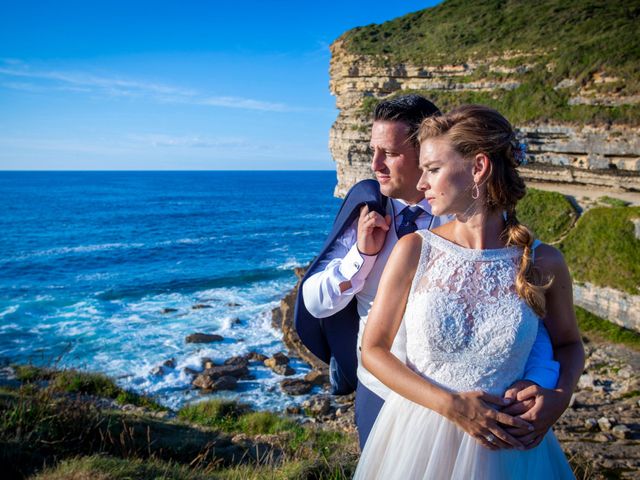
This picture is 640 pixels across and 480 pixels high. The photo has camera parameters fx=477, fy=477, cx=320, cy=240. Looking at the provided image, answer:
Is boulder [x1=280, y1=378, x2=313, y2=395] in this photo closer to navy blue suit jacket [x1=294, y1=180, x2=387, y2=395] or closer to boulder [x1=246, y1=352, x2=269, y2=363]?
boulder [x1=246, y1=352, x2=269, y2=363]

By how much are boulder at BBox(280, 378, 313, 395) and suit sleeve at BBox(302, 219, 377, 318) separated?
1369 centimetres

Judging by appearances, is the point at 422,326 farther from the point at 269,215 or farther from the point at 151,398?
the point at 269,215

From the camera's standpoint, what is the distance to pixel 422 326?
217 centimetres

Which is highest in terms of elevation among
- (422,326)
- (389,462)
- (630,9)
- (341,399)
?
(630,9)

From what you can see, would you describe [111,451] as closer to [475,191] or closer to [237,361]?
[475,191]

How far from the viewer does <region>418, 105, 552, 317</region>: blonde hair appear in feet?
7.03

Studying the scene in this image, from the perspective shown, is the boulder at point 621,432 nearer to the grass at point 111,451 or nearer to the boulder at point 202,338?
the grass at point 111,451

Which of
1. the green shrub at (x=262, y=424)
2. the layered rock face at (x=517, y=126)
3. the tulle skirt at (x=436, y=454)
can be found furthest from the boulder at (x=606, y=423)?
the layered rock face at (x=517, y=126)

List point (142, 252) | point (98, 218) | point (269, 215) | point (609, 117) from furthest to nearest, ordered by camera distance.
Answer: point (269, 215), point (98, 218), point (142, 252), point (609, 117)

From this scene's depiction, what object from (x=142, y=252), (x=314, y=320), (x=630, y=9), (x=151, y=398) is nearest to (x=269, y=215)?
(x=142, y=252)

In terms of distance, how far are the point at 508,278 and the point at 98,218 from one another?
70.0 metres

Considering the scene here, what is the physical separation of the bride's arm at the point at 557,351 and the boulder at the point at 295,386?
14.2 metres

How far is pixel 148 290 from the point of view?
30.7 meters

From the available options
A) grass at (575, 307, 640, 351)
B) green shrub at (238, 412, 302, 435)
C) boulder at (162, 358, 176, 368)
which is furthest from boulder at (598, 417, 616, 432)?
boulder at (162, 358, 176, 368)
